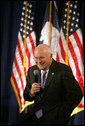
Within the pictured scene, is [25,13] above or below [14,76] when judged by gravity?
above

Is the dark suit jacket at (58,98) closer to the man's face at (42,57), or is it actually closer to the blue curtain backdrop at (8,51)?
the man's face at (42,57)

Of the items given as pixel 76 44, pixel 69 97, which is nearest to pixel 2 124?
pixel 76 44

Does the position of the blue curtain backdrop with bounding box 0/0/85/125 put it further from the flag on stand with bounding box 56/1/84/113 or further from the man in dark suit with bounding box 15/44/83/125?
the man in dark suit with bounding box 15/44/83/125

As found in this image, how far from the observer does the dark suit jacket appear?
1.79 metres

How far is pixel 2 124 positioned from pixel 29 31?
6.28ft

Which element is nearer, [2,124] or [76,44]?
[76,44]

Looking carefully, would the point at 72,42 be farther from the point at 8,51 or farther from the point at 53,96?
the point at 53,96

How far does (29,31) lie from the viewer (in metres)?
3.88

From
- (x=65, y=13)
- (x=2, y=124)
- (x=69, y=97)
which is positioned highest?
(x=65, y=13)

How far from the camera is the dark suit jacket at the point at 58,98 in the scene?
1.79 m

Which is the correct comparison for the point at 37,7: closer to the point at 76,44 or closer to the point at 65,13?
the point at 65,13

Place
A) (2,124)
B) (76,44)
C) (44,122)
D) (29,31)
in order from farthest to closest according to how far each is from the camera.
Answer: (2,124) < (29,31) < (76,44) < (44,122)

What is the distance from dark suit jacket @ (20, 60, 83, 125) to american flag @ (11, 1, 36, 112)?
190cm

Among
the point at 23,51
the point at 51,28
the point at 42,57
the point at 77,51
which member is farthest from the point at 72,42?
the point at 42,57
